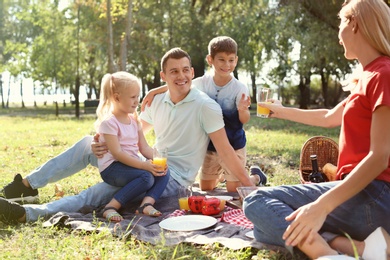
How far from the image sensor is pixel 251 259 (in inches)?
144

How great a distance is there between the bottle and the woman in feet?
5.74

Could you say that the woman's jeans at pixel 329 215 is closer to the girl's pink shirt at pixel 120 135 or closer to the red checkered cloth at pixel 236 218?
the red checkered cloth at pixel 236 218

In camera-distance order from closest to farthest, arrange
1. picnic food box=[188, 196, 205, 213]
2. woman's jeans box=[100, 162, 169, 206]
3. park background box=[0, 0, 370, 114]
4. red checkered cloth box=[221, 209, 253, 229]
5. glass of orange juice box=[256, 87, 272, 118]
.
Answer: red checkered cloth box=[221, 209, 253, 229], glass of orange juice box=[256, 87, 272, 118], picnic food box=[188, 196, 205, 213], woman's jeans box=[100, 162, 169, 206], park background box=[0, 0, 370, 114]

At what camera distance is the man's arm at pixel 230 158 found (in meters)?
5.41

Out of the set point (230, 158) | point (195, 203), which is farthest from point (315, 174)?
point (195, 203)

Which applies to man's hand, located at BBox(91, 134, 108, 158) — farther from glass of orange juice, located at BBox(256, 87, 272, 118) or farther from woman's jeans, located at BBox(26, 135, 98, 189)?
glass of orange juice, located at BBox(256, 87, 272, 118)

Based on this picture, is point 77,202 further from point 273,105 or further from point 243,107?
point 273,105

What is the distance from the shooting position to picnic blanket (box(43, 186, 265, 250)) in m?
4.00

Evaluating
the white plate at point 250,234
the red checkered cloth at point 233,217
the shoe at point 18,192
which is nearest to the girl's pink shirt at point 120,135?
the red checkered cloth at point 233,217

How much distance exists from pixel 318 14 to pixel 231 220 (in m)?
15.0

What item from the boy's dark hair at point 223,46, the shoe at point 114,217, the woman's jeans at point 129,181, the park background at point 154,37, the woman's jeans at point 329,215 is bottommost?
the shoe at point 114,217

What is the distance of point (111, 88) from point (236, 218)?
184cm

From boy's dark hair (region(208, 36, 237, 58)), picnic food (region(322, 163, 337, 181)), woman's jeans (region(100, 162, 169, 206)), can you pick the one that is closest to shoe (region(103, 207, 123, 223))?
woman's jeans (region(100, 162, 169, 206))

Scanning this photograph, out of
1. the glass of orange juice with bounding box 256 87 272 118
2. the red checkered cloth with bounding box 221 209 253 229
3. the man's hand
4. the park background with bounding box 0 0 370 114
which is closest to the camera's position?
the red checkered cloth with bounding box 221 209 253 229
